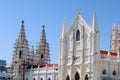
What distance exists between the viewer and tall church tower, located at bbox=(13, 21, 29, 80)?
92375mm

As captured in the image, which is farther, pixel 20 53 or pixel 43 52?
pixel 43 52

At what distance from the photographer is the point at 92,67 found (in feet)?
203

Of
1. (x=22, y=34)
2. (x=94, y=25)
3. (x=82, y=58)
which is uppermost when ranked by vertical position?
(x=94, y=25)

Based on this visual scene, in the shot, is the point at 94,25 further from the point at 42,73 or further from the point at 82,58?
the point at 42,73

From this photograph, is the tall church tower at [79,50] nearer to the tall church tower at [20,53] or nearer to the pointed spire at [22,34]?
the tall church tower at [20,53]

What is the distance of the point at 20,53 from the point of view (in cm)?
9394

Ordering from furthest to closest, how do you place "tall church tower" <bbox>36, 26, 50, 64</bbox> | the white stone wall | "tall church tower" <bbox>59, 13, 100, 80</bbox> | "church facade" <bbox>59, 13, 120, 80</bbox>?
1. "tall church tower" <bbox>36, 26, 50, 64</bbox>
2. the white stone wall
3. "tall church tower" <bbox>59, 13, 100, 80</bbox>
4. "church facade" <bbox>59, 13, 120, 80</bbox>

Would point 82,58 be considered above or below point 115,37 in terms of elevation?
below

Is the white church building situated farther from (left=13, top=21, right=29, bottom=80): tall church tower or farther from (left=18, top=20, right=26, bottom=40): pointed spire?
(left=18, top=20, right=26, bottom=40): pointed spire

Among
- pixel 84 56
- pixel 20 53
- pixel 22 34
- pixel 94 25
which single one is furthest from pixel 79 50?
pixel 22 34

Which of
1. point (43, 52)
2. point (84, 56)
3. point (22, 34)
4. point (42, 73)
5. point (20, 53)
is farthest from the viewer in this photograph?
point (43, 52)

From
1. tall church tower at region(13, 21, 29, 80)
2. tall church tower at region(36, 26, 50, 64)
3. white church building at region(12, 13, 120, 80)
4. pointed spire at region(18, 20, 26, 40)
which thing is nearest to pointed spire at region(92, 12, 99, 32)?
white church building at region(12, 13, 120, 80)

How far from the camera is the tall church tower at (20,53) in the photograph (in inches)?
3637


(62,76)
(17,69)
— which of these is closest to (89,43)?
(62,76)
